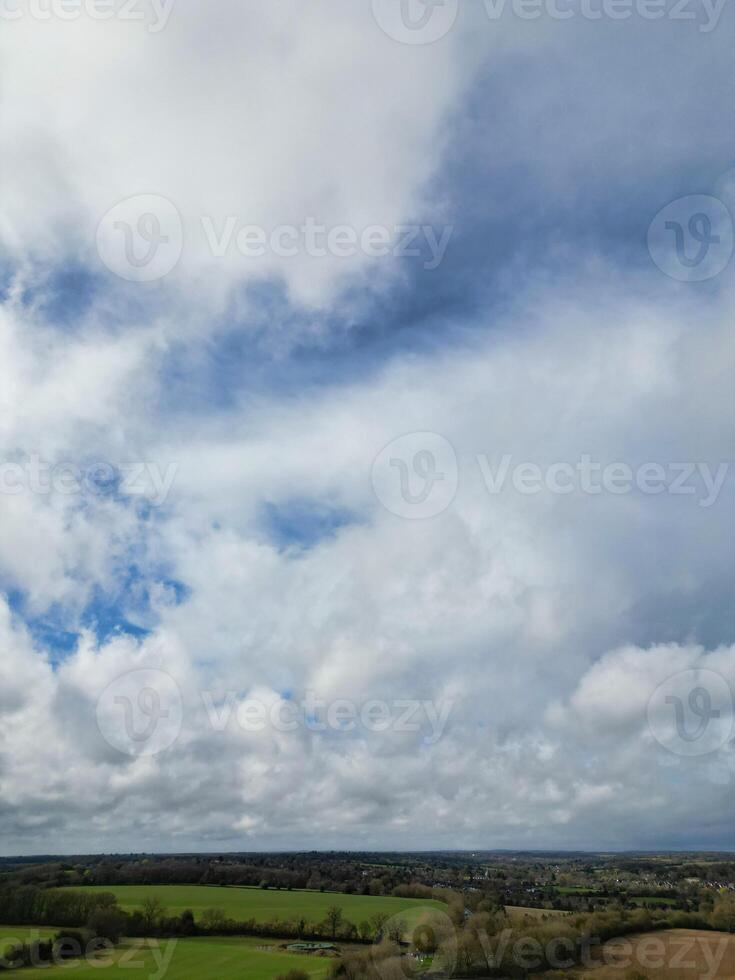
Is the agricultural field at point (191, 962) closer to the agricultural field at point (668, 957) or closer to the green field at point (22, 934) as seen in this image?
the green field at point (22, 934)

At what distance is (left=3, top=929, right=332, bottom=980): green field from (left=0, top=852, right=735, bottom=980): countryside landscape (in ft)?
0.93

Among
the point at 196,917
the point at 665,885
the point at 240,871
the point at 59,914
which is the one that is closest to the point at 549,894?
the point at 665,885

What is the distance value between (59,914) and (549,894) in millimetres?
116453

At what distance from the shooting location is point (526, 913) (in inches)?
4877

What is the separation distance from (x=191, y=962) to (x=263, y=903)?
4373 centimetres

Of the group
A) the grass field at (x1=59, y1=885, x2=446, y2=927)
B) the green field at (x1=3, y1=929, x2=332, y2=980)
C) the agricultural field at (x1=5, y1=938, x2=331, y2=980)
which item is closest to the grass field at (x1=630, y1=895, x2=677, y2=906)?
the grass field at (x1=59, y1=885, x2=446, y2=927)

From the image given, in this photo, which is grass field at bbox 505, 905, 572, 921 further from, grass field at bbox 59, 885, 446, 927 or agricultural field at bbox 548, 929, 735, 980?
grass field at bbox 59, 885, 446, 927

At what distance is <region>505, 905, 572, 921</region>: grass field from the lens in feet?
382

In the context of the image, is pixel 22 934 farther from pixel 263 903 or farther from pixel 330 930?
pixel 263 903

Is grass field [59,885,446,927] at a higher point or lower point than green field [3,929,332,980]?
lower

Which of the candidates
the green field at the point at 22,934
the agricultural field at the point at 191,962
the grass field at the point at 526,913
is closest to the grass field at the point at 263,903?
the agricultural field at the point at 191,962

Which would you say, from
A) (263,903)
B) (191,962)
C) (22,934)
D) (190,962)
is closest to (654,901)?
(263,903)

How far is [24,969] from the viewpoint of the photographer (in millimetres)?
85312

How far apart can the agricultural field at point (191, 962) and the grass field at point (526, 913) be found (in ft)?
136
